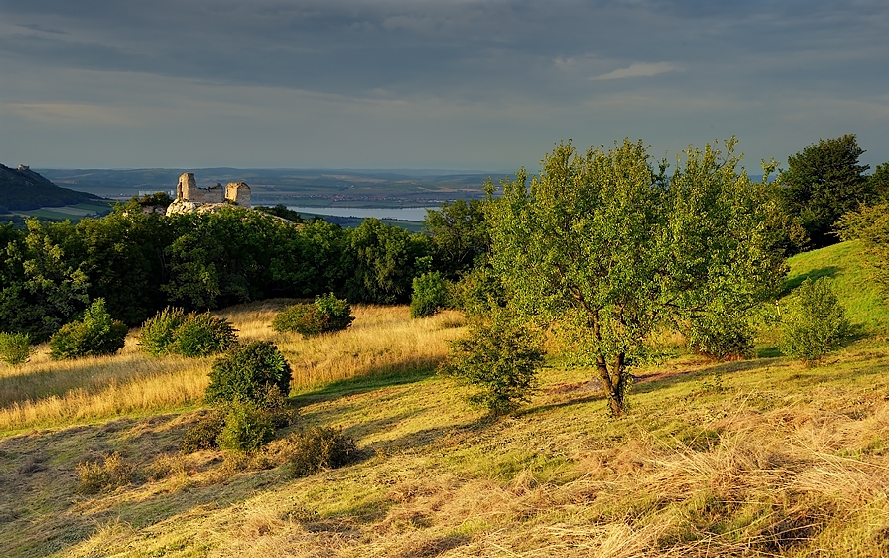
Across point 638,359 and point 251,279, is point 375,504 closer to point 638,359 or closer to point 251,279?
point 638,359

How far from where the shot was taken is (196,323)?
23.6 m

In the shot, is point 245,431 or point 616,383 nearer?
point 616,383

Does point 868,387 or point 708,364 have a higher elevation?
point 868,387

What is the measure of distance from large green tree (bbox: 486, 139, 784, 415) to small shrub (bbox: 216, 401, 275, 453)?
6605mm

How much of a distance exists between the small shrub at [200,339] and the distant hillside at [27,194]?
496ft

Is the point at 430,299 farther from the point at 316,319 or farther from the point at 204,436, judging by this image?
the point at 204,436

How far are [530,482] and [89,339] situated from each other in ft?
76.4

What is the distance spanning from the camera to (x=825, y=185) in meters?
49.1

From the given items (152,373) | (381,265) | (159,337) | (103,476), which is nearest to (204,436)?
(103,476)

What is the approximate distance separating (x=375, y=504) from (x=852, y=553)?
5.45 m

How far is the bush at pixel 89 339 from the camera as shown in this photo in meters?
24.6

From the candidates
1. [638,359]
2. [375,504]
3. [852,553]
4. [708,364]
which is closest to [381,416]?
[638,359]

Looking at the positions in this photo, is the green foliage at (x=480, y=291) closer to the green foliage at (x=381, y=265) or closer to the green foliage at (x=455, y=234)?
the green foliage at (x=381, y=265)

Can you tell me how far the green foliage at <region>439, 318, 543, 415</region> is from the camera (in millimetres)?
14938
